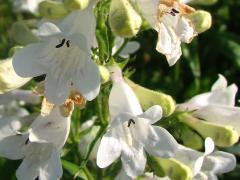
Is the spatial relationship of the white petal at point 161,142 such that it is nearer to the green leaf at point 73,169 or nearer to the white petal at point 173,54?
the white petal at point 173,54

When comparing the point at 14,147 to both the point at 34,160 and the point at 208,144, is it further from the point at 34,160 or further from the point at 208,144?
the point at 208,144

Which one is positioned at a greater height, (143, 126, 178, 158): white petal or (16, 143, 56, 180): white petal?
(143, 126, 178, 158): white petal

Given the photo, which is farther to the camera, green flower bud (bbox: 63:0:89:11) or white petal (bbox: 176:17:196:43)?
white petal (bbox: 176:17:196:43)

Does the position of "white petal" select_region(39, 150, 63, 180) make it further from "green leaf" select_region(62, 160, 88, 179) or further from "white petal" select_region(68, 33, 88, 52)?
"white petal" select_region(68, 33, 88, 52)

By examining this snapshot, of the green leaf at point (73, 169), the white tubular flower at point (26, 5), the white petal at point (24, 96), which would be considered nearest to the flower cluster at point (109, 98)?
the green leaf at point (73, 169)

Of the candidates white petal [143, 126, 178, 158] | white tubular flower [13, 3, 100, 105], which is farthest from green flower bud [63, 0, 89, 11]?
white petal [143, 126, 178, 158]

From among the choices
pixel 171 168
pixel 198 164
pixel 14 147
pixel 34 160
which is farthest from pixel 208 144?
pixel 14 147
